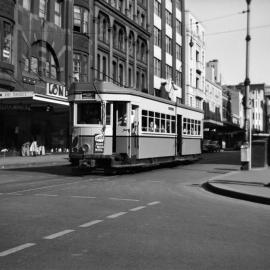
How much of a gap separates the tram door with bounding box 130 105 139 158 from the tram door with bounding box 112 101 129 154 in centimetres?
26

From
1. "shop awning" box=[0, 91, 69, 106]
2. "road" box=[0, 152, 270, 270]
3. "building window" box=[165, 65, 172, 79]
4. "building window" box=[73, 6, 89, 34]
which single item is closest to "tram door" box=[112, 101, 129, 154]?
"road" box=[0, 152, 270, 270]

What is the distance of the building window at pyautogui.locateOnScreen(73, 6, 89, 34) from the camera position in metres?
39.2

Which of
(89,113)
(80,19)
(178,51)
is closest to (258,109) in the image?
(178,51)

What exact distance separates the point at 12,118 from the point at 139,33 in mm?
23454

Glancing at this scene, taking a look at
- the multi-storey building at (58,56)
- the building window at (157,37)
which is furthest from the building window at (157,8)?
the building window at (157,37)

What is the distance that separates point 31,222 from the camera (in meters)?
8.45

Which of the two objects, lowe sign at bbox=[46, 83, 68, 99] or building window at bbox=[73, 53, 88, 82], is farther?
building window at bbox=[73, 53, 88, 82]

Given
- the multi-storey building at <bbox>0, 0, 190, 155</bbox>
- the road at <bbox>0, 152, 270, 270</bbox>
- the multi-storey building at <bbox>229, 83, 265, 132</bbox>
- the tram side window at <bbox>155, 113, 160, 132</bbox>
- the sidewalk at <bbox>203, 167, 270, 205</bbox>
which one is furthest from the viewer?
the multi-storey building at <bbox>229, 83, 265, 132</bbox>

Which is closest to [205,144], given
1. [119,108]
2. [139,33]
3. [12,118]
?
[139,33]

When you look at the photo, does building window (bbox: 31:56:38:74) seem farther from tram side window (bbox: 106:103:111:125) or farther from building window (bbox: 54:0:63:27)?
tram side window (bbox: 106:103:111:125)

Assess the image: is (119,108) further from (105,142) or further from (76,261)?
(76,261)

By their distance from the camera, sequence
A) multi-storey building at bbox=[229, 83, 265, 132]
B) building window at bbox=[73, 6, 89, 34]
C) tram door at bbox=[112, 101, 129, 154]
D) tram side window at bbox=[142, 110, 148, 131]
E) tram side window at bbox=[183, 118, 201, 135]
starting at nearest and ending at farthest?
tram door at bbox=[112, 101, 129, 154]
tram side window at bbox=[142, 110, 148, 131]
tram side window at bbox=[183, 118, 201, 135]
building window at bbox=[73, 6, 89, 34]
multi-storey building at bbox=[229, 83, 265, 132]

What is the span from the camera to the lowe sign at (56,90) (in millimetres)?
33206

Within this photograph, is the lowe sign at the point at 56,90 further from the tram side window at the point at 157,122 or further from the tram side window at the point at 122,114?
the tram side window at the point at 122,114
